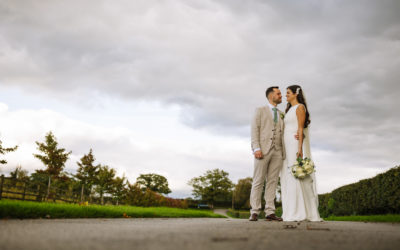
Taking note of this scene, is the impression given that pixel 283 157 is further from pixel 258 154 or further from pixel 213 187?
pixel 213 187

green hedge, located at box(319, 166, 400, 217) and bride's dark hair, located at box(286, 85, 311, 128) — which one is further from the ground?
bride's dark hair, located at box(286, 85, 311, 128)

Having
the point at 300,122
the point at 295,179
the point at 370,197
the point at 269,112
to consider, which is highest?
the point at 269,112

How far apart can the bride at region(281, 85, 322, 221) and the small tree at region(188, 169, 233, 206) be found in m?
74.7

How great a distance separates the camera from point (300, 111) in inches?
267

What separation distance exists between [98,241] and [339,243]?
189 centimetres

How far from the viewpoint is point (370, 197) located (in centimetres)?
1155

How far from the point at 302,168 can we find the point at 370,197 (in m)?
6.84

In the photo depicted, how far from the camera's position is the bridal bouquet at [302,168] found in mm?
6453

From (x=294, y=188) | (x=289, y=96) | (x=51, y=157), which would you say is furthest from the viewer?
(x=51, y=157)

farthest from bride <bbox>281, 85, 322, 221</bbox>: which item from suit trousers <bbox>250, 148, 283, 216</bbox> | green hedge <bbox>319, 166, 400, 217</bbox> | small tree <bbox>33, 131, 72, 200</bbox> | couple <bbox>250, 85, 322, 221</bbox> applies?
small tree <bbox>33, 131, 72, 200</bbox>

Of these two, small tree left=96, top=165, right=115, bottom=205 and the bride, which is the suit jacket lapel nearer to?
the bride

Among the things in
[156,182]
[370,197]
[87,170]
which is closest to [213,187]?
[156,182]

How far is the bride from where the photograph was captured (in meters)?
6.54

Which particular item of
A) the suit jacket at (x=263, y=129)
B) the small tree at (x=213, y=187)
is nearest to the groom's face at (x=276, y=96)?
the suit jacket at (x=263, y=129)
